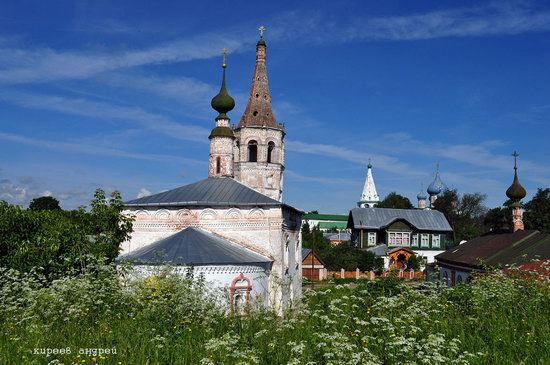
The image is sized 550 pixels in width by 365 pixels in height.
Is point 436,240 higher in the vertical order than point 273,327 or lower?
higher

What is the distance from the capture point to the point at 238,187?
63.3 feet

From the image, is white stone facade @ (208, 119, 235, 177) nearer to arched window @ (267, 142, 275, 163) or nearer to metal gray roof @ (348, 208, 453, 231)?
arched window @ (267, 142, 275, 163)

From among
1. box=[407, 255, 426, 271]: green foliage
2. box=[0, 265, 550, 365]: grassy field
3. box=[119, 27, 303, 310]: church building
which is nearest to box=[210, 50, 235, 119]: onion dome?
box=[119, 27, 303, 310]: church building

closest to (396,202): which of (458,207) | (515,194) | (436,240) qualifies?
(458,207)

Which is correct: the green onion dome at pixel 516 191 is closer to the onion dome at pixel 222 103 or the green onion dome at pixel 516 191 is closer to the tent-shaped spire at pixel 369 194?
the onion dome at pixel 222 103

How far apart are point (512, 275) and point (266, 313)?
5.16m

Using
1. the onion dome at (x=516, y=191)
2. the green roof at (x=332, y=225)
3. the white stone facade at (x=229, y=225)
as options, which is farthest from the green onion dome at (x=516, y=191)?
the green roof at (x=332, y=225)

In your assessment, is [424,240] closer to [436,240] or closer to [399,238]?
[436,240]

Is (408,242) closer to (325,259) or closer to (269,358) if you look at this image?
(325,259)

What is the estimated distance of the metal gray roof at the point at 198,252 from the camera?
1466 centimetres

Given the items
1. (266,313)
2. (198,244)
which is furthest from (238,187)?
(266,313)

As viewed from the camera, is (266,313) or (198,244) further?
(198,244)

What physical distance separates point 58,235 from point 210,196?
5.32 metres

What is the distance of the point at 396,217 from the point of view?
52250 millimetres
